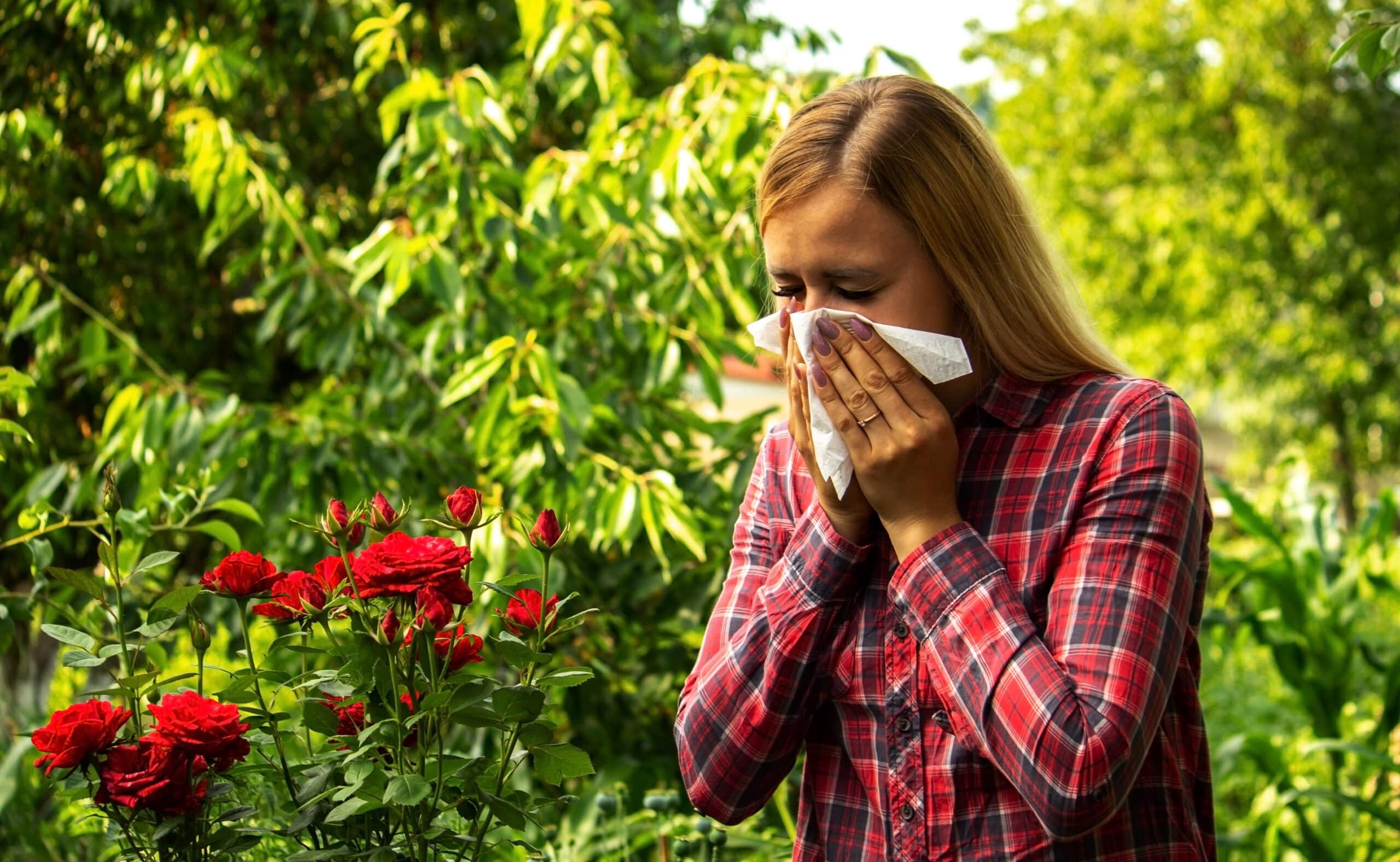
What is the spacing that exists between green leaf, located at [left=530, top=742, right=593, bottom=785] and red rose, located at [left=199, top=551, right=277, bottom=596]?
312mm

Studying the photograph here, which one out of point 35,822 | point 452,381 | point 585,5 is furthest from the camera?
point 585,5

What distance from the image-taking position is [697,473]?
112 inches

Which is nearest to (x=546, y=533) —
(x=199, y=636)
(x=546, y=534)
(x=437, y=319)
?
(x=546, y=534)

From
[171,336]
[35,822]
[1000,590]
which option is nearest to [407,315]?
[171,336]

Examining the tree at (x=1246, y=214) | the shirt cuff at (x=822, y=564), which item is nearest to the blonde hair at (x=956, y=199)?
the shirt cuff at (x=822, y=564)

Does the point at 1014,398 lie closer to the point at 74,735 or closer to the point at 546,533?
the point at 546,533

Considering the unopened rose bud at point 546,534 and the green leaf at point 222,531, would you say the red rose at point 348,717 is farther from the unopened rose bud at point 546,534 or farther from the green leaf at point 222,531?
the green leaf at point 222,531

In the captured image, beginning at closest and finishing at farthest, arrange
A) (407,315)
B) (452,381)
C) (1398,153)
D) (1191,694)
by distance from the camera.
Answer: (1191,694) < (452,381) < (407,315) < (1398,153)

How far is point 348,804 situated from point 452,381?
4.91ft

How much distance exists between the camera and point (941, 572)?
1.30 meters

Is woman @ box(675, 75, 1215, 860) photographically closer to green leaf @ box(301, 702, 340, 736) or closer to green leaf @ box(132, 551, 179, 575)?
green leaf @ box(301, 702, 340, 736)

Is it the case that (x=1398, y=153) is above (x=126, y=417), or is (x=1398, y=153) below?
above

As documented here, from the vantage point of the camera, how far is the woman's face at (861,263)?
4.57ft

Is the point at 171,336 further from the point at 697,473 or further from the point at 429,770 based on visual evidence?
the point at 429,770
